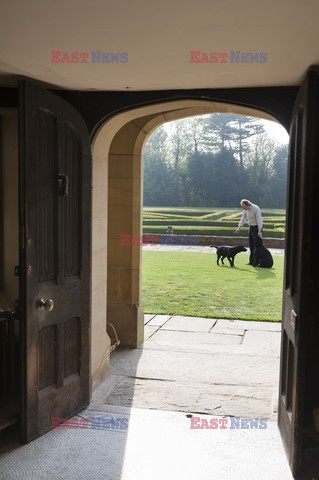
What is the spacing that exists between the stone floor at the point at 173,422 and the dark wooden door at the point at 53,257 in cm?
31

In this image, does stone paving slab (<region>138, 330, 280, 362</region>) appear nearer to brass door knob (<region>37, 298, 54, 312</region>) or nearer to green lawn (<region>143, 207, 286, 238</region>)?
brass door knob (<region>37, 298, 54, 312</region>)

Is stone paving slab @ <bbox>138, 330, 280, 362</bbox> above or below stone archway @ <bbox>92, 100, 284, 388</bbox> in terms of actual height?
below

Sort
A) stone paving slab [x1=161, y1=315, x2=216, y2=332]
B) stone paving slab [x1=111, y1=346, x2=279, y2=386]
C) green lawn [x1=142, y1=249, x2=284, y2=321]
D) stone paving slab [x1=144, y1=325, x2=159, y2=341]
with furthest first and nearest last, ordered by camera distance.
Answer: green lawn [x1=142, y1=249, x2=284, y2=321] → stone paving slab [x1=161, y1=315, x2=216, y2=332] → stone paving slab [x1=144, y1=325, x2=159, y2=341] → stone paving slab [x1=111, y1=346, x2=279, y2=386]

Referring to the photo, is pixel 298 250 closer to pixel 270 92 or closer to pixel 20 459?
pixel 270 92

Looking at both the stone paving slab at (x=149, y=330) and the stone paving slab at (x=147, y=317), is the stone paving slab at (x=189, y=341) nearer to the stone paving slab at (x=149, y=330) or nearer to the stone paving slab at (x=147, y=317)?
the stone paving slab at (x=149, y=330)

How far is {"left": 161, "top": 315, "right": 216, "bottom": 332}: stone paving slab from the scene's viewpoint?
7578mm

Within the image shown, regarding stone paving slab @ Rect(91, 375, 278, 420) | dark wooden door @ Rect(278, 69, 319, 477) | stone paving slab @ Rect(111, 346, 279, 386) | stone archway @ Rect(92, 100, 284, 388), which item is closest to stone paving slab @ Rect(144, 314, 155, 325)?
stone archway @ Rect(92, 100, 284, 388)

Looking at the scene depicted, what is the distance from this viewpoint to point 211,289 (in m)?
10.5

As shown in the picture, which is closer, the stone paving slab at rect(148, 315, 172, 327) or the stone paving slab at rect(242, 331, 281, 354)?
the stone paving slab at rect(242, 331, 281, 354)

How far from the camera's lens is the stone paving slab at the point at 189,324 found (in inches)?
298

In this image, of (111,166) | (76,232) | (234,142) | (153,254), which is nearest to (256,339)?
(111,166)

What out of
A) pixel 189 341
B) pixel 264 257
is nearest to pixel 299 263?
pixel 189 341

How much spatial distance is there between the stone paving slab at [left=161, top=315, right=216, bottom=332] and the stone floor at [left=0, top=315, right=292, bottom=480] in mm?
605

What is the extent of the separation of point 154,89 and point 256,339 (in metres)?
3.89
